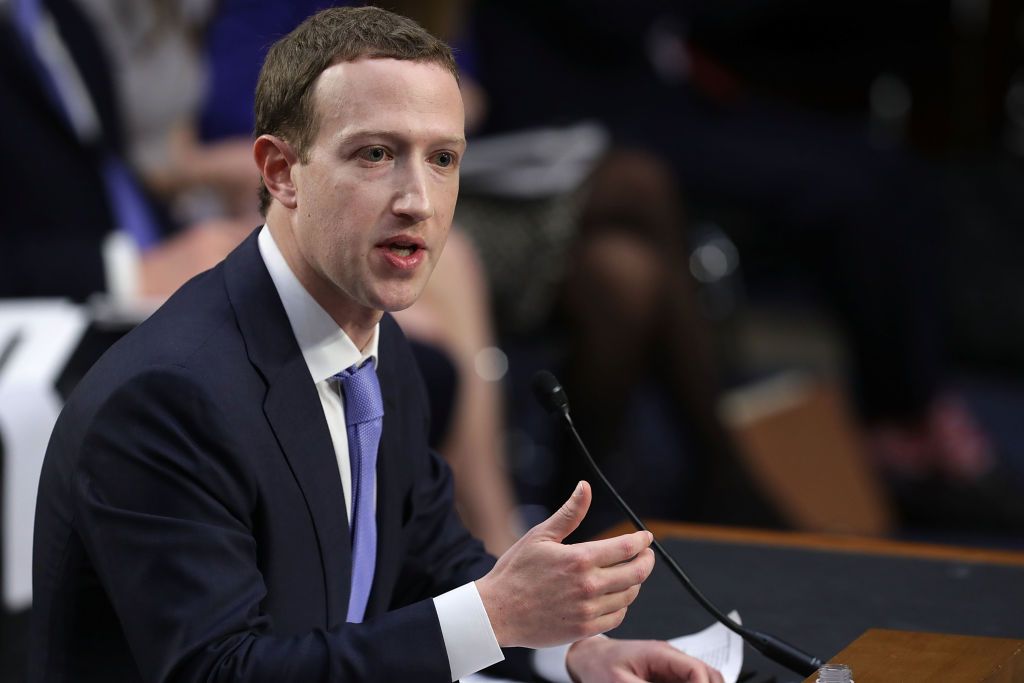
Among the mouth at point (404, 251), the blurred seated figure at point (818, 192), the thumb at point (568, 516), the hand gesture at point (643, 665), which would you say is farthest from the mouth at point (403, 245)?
the blurred seated figure at point (818, 192)

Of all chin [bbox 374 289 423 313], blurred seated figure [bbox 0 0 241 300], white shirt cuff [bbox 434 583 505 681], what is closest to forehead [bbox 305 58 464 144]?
chin [bbox 374 289 423 313]

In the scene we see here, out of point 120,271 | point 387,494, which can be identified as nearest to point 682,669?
point 387,494

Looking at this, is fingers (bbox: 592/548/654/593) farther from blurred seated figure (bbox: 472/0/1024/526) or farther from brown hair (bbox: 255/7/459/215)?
blurred seated figure (bbox: 472/0/1024/526)

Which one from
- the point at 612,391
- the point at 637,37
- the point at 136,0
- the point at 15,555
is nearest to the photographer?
the point at 15,555

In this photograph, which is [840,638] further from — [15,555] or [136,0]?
[136,0]

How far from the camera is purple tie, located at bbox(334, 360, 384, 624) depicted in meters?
1.15

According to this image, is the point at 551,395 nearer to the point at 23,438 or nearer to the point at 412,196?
the point at 412,196

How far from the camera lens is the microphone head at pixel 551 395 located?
1154 millimetres

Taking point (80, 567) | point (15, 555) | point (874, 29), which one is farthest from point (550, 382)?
point (874, 29)

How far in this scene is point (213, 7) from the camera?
95.3 inches

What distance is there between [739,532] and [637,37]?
166cm

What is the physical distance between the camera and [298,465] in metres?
1.08

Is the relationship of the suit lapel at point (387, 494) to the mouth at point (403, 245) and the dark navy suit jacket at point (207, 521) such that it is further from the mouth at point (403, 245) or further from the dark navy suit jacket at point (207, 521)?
the mouth at point (403, 245)

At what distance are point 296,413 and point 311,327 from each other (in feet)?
0.22
